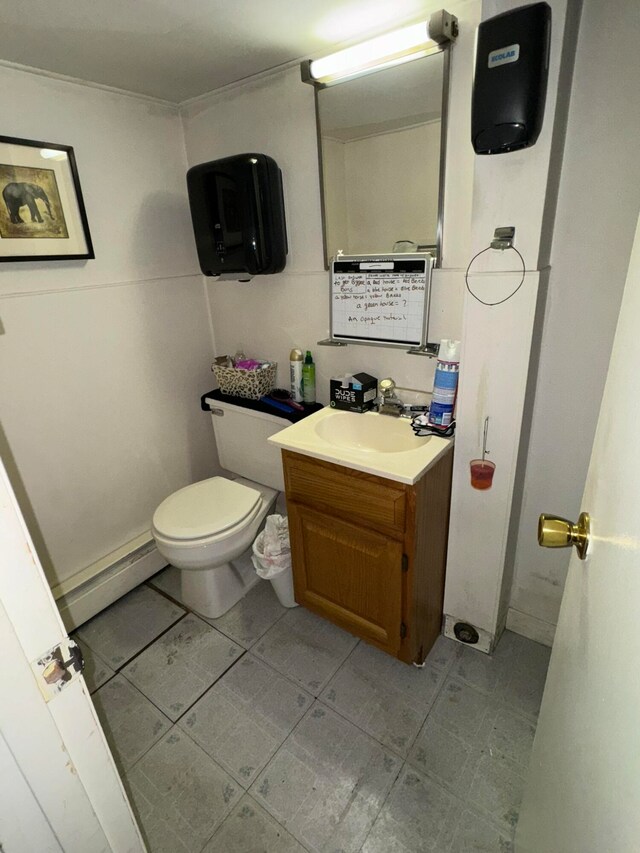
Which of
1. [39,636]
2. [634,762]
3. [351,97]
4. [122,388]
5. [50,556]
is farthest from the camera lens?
[122,388]

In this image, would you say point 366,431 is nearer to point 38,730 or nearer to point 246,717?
point 246,717

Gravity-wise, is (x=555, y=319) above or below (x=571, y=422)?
above

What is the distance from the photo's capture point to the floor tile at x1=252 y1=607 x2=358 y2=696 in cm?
152

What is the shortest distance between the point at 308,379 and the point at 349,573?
2.56 feet

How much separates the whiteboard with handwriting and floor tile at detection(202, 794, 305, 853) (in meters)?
1.45

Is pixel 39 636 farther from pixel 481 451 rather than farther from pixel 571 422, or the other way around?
pixel 571 422

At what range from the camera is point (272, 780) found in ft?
4.05

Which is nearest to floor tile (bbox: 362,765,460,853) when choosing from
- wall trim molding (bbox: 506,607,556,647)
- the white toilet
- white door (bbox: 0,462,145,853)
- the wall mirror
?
wall trim molding (bbox: 506,607,556,647)

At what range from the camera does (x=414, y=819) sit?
1.13 metres

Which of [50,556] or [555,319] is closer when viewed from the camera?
[555,319]

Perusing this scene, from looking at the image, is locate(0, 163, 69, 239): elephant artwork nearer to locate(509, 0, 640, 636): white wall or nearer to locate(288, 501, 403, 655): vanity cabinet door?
locate(288, 501, 403, 655): vanity cabinet door

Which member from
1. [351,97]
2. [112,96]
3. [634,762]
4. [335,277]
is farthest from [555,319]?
[112,96]

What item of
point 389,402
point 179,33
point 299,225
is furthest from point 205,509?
point 179,33

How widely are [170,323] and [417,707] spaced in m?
1.76
